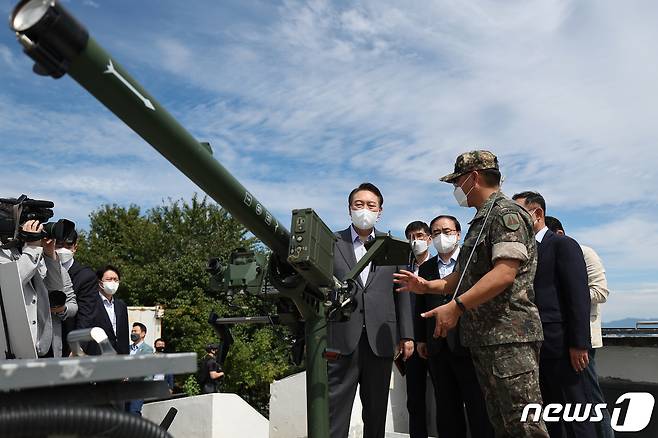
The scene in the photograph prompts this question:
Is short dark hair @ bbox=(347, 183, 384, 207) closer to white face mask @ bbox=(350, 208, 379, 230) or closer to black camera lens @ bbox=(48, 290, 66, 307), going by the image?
white face mask @ bbox=(350, 208, 379, 230)

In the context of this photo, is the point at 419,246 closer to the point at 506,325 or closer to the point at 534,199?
the point at 534,199

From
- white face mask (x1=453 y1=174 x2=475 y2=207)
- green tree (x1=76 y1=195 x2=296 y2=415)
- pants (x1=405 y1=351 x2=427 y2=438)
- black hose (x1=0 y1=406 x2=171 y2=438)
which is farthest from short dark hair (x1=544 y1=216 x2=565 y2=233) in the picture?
green tree (x1=76 y1=195 x2=296 y2=415)

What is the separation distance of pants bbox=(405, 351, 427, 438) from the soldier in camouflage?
6.51 ft

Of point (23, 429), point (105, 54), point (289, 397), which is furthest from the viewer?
point (289, 397)

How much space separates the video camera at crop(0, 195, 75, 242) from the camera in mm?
3663

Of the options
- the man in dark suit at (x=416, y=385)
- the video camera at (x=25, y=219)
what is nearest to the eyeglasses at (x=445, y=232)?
the man in dark suit at (x=416, y=385)

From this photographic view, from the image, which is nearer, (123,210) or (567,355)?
(567,355)

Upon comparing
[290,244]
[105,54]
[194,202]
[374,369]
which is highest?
[194,202]

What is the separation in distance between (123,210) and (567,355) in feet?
123

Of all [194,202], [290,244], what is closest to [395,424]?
[290,244]

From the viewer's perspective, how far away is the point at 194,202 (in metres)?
34.2

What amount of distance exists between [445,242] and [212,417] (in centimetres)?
342

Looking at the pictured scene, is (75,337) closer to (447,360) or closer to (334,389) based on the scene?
(334,389)

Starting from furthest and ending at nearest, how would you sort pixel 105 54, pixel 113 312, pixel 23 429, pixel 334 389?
pixel 113 312, pixel 334 389, pixel 105 54, pixel 23 429
